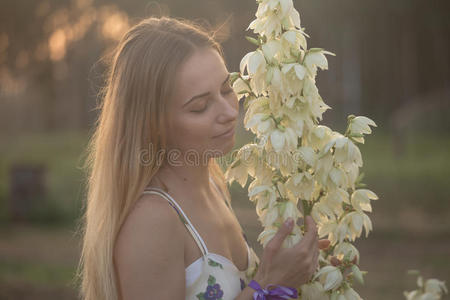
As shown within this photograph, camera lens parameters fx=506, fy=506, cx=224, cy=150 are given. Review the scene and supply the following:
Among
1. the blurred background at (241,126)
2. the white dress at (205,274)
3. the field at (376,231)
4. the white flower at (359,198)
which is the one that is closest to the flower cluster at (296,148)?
the white flower at (359,198)

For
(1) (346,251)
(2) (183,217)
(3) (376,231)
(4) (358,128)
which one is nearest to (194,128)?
(2) (183,217)

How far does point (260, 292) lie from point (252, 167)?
1.25ft

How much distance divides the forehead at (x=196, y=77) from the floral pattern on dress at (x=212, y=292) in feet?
1.97

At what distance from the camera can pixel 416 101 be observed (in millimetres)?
16562

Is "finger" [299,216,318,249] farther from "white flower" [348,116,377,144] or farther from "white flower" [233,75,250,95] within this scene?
"white flower" [233,75,250,95]

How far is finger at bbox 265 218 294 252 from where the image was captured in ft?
4.85

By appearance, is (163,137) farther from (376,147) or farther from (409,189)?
(376,147)

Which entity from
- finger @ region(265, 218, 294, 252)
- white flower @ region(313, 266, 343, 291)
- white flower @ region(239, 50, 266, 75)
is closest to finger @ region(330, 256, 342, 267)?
white flower @ region(313, 266, 343, 291)

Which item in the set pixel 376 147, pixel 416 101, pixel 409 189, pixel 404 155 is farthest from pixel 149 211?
pixel 416 101

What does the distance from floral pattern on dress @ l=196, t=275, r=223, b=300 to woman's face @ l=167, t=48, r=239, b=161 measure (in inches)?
17.3

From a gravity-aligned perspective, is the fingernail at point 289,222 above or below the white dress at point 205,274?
above

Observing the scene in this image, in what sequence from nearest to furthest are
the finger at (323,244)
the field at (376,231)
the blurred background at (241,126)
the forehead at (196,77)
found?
the forehead at (196,77), the finger at (323,244), the field at (376,231), the blurred background at (241,126)

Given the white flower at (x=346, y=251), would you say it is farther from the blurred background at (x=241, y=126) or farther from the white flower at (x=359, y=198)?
the blurred background at (x=241, y=126)

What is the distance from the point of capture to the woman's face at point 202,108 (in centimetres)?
164
